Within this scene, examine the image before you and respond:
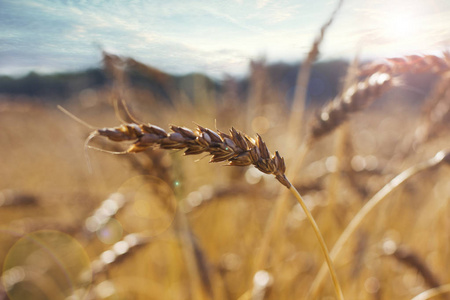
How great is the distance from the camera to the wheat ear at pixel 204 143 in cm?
33

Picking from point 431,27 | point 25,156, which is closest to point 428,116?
point 431,27

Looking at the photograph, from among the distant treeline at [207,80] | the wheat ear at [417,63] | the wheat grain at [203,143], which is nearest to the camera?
the wheat grain at [203,143]

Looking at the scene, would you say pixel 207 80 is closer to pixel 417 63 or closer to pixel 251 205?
pixel 251 205

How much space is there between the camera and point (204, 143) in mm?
373

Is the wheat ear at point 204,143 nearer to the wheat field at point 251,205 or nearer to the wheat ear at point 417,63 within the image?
the wheat field at point 251,205

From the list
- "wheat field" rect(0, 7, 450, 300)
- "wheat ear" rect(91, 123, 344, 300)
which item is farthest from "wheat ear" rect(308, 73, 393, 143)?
"wheat ear" rect(91, 123, 344, 300)

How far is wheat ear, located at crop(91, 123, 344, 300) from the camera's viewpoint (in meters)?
0.33

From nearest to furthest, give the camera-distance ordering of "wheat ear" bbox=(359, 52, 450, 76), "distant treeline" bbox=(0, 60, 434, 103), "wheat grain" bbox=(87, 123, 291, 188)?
"wheat grain" bbox=(87, 123, 291, 188), "wheat ear" bbox=(359, 52, 450, 76), "distant treeline" bbox=(0, 60, 434, 103)

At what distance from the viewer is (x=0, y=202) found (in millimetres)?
1143

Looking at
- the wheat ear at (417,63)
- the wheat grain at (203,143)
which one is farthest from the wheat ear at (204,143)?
the wheat ear at (417,63)

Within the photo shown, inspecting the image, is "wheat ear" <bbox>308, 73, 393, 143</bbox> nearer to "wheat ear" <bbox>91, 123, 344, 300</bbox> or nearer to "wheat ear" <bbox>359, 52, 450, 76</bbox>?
"wheat ear" <bbox>359, 52, 450, 76</bbox>

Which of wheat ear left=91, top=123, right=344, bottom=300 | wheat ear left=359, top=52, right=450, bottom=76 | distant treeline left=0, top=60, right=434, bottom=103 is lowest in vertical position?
wheat ear left=91, top=123, right=344, bottom=300

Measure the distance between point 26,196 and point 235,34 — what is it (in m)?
1.01

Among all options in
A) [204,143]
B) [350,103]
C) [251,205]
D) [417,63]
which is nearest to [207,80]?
[251,205]
